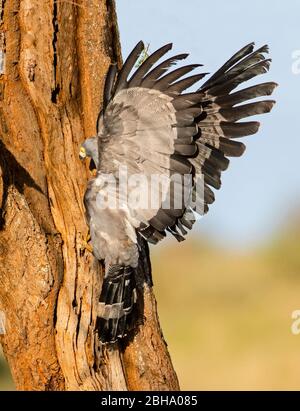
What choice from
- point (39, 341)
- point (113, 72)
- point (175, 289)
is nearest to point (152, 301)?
point (39, 341)

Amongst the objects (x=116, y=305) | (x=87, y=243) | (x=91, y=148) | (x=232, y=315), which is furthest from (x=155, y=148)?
(x=232, y=315)

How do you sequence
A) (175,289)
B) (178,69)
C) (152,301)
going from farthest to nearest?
(175,289)
(152,301)
(178,69)

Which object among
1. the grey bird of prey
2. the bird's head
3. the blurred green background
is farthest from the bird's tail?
the blurred green background

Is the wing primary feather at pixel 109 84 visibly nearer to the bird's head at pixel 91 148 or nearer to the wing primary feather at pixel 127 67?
the wing primary feather at pixel 127 67

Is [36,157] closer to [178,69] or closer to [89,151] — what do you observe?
[89,151]

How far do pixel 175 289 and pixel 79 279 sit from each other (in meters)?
8.94

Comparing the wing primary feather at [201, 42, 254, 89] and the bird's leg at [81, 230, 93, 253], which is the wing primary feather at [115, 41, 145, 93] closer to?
the wing primary feather at [201, 42, 254, 89]

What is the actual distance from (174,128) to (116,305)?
1.33 m

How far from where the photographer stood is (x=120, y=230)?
7.80m

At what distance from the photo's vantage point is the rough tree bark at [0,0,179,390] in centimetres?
755

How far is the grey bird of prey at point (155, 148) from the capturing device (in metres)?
7.44

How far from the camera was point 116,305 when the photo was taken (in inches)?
303

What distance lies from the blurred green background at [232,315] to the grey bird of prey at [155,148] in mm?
6094

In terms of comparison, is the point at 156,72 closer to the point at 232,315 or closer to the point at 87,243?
the point at 87,243
